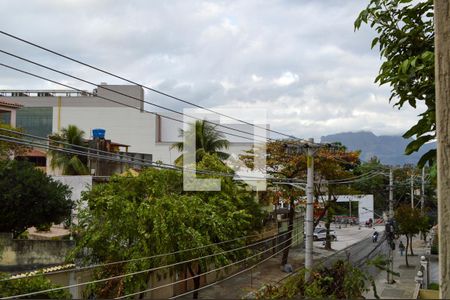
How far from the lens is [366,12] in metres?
4.39

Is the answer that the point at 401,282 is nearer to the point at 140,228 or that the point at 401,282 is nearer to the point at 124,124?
the point at 140,228

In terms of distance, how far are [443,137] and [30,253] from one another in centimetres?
1437

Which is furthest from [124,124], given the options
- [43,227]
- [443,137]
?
[443,137]

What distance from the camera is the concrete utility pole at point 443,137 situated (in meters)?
2.38

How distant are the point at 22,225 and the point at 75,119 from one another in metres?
26.2

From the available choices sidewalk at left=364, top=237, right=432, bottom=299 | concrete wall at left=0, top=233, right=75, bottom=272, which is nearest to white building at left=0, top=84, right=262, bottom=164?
sidewalk at left=364, top=237, right=432, bottom=299

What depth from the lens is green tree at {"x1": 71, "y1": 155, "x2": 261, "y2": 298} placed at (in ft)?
40.2

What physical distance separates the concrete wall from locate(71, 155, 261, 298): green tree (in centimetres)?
115

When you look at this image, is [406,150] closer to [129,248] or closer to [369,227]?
[129,248]

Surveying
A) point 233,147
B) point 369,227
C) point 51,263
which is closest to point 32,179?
point 51,263

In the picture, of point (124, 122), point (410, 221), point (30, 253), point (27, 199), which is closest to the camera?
point (30, 253)

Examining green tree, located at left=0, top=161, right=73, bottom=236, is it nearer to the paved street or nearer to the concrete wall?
the concrete wall

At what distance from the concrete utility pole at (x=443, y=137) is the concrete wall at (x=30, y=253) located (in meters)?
13.4

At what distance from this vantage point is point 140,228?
1234 cm
